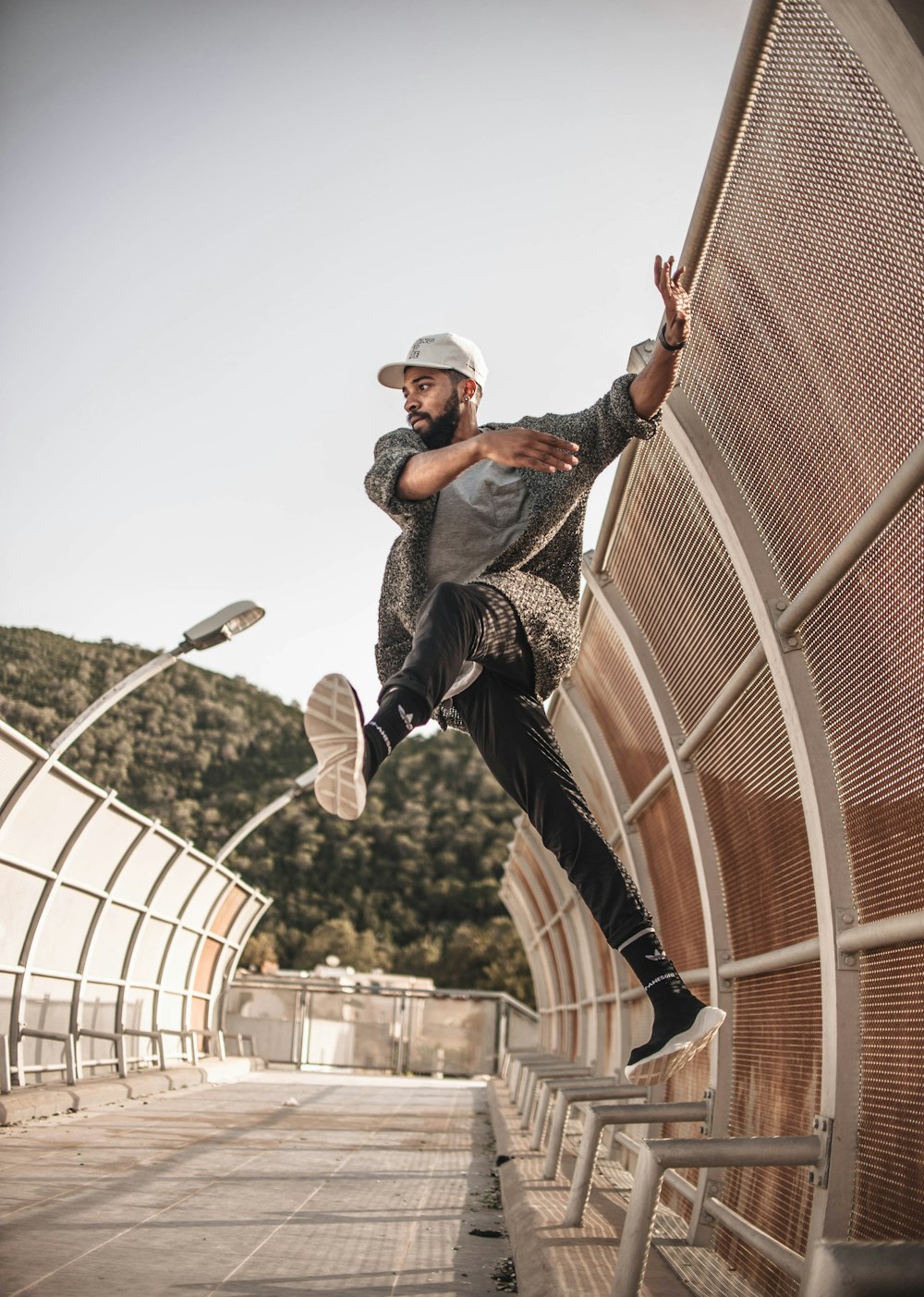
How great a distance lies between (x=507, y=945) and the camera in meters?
67.9

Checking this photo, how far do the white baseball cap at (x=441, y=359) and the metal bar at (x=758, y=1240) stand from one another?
278cm

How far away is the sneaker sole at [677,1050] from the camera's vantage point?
3.57 meters

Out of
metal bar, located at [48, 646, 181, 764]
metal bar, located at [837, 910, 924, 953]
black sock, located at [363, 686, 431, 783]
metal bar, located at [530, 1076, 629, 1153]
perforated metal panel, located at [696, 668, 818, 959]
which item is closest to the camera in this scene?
metal bar, located at [837, 910, 924, 953]

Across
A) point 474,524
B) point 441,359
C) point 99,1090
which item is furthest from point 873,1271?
point 99,1090

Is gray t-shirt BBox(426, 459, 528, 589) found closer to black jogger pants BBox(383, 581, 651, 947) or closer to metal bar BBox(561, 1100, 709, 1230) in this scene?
black jogger pants BBox(383, 581, 651, 947)

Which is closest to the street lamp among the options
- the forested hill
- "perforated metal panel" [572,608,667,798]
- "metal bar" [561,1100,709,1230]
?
"perforated metal panel" [572,608,667,798]

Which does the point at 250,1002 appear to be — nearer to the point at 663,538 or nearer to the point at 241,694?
the point at 663,538

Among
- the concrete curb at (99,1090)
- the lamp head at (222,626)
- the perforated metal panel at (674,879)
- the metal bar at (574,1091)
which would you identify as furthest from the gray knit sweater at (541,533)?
the lamp head at (222,626)

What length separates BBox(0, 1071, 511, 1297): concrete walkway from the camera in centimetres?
444

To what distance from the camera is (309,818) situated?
7419cm

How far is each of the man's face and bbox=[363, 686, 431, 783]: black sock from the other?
3.32ft

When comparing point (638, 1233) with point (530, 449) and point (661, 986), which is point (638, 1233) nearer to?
point (661, 986)

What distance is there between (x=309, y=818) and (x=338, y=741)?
72049 millimetres

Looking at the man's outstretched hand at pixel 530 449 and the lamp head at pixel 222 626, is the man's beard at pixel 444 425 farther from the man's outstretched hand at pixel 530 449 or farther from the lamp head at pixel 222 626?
the lamp head at pixel 222 626
